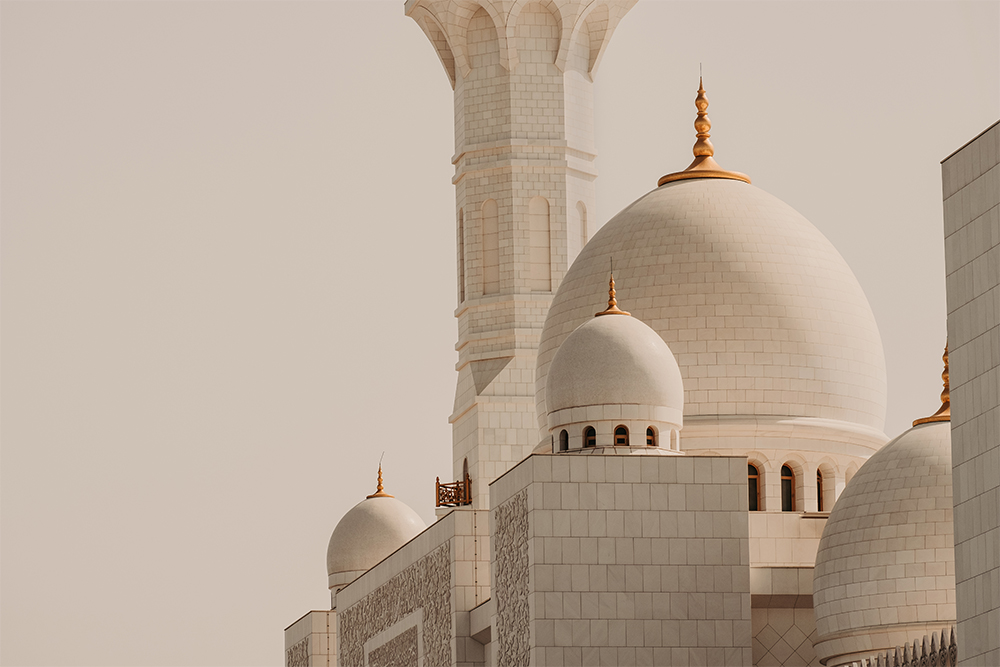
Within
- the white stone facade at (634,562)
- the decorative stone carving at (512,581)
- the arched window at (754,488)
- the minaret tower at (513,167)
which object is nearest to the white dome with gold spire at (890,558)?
the white stone facade at (634,562)

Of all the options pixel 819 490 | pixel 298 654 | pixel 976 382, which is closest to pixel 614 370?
pixel 819 490

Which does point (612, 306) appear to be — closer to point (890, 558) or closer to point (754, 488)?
point (754, 488)

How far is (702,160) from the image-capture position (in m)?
28.5

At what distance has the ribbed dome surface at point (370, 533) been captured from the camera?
3042cm

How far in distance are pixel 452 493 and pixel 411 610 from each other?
4.92 meters

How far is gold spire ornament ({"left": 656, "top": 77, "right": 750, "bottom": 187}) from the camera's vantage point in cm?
2819

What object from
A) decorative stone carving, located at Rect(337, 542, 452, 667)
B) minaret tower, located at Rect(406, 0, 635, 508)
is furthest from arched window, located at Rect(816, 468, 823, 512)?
minaret tower, located at Rect(406, 0, 635, 508)

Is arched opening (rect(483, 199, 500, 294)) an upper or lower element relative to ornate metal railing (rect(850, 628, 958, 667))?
upper

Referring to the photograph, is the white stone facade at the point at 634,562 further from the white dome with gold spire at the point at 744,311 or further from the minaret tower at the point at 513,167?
the minaret tower at the point at 513,167

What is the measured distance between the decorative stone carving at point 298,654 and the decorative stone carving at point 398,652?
326 centimetres

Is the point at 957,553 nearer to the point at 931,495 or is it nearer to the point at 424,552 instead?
the point at 931,495

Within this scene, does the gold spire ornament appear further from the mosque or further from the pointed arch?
the pointed arch

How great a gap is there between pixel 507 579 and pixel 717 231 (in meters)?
6.25

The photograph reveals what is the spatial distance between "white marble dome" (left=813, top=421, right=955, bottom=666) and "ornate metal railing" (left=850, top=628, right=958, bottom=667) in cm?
104
